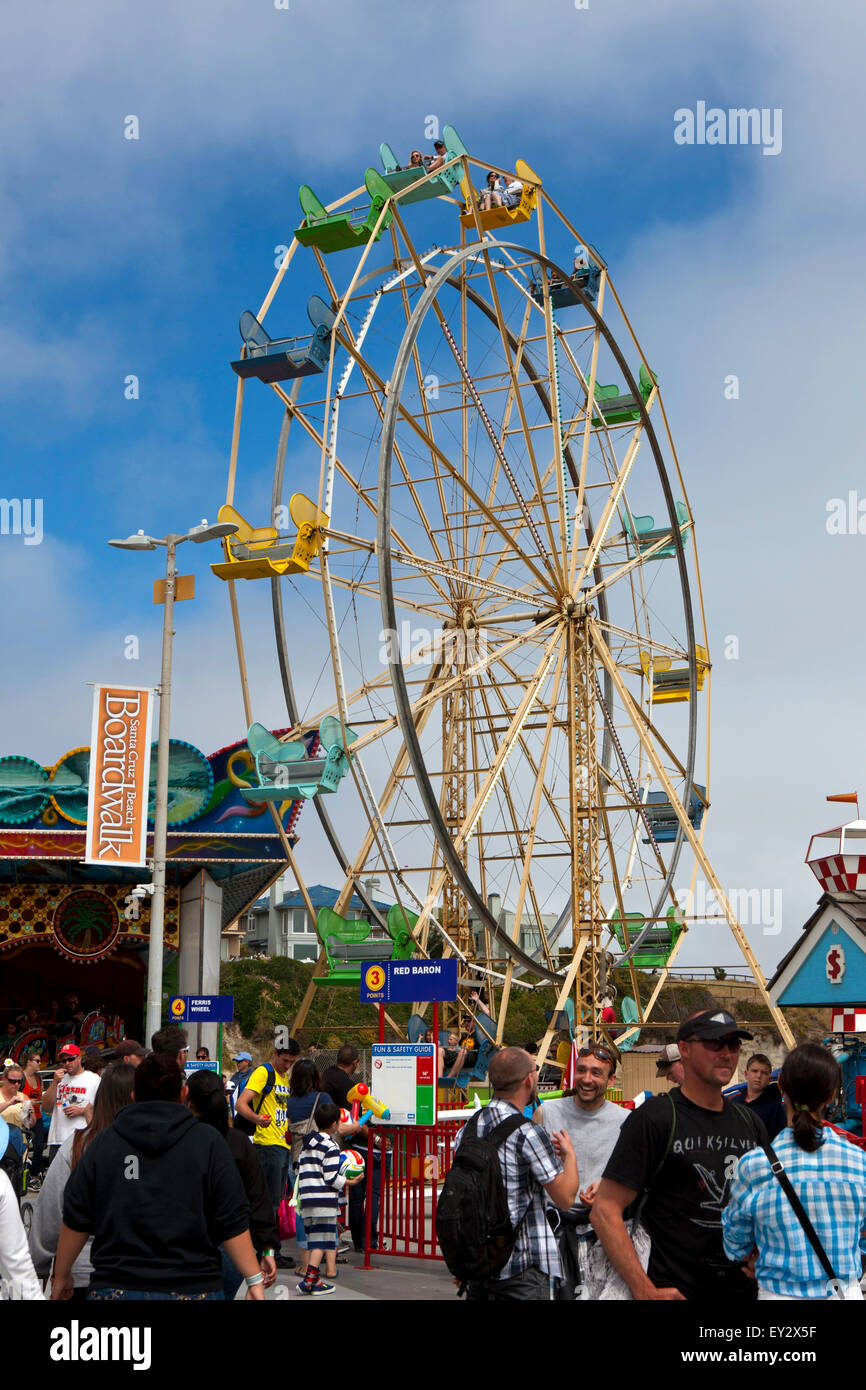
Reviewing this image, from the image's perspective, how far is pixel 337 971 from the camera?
17.9 m

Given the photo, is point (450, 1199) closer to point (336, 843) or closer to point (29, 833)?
point (336, 843)

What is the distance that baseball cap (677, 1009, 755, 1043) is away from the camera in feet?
13.6

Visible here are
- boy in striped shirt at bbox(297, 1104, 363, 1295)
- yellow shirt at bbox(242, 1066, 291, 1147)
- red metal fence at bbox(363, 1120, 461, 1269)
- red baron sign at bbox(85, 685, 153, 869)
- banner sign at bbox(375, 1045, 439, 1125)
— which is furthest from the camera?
red baron sign at bbox(85, 685, 153, 869)

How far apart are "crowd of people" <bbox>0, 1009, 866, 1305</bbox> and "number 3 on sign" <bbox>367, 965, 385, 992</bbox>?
6.12m

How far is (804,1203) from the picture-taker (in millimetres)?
3748

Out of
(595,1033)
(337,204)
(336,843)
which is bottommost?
(595,1033)

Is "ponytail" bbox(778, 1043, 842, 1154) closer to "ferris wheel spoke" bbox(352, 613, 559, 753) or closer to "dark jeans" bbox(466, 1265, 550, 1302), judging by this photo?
"dark jeans" bbox(466, 1265, 550, 1302)

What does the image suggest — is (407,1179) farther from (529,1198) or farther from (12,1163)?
(529,1198)

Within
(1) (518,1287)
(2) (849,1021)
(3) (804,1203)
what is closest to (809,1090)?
(3) (804,1203)

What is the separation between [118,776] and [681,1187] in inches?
751

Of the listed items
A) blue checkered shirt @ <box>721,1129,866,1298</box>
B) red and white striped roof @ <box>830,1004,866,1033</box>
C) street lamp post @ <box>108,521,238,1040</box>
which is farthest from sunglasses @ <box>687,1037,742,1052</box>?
street lamp post @ <box>108,521,238,1040</box>

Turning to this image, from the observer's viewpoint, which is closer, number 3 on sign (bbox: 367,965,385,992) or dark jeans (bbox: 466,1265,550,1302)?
dark jeans (bbox: 466,1265,550,1302)

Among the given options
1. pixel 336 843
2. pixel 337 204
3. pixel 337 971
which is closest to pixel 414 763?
pixel 337 971
